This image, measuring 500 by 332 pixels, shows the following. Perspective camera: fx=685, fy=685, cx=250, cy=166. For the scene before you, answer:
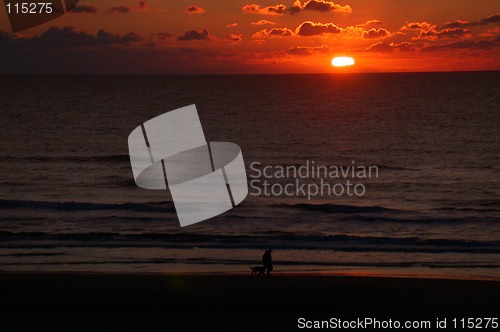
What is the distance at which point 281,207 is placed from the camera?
28.8m

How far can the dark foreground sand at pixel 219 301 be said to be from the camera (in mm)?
12609

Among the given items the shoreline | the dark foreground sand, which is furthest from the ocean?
the dark foreground sand

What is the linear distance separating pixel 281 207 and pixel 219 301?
48.5 feet

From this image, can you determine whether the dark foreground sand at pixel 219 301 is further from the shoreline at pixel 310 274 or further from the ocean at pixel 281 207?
the ocean at pixel 281 207

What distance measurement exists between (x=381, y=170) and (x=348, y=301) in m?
26.3

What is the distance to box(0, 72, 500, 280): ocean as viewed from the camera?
64.7 ft

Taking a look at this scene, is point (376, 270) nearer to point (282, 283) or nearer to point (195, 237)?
point (282, 283)

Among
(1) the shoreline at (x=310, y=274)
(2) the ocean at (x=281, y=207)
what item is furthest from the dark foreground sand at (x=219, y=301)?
(2) the ocean at (x=281, y=207)

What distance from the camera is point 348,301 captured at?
14445 millimetres

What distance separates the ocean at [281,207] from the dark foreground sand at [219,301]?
1.83 m

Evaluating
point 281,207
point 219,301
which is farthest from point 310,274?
point 281,207

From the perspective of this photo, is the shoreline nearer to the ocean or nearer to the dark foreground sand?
the ocean

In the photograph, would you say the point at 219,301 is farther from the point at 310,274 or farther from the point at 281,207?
the point at 281,207

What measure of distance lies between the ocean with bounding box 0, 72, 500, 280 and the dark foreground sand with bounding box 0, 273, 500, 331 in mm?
1827
